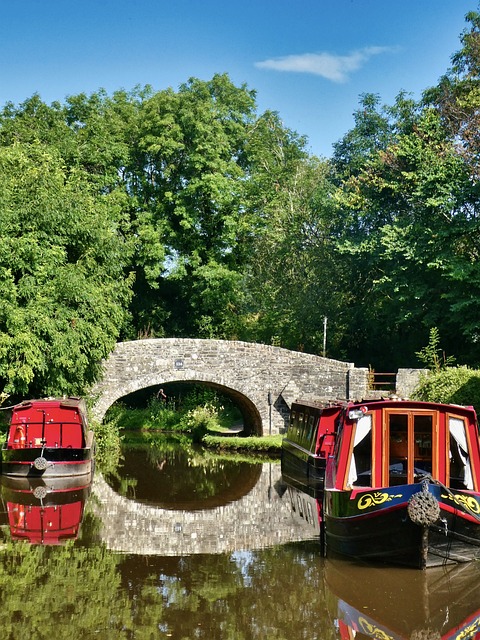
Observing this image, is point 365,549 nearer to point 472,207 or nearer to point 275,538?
point 275,538

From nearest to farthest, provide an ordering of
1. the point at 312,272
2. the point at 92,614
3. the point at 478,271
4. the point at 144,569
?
the point at 92,614, the point at 144,569, the point at 478,271, the point at 312,272

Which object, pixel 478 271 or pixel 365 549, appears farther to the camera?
pixel 478 271

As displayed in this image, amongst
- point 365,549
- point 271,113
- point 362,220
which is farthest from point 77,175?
point 365,549

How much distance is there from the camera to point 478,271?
2284cm

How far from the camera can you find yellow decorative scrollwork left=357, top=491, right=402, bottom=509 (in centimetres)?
937

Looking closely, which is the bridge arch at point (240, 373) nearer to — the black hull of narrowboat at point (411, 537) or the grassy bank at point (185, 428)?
the grassy bank at point (185, 428)

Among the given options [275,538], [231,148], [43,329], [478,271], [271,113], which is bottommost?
[275,538]

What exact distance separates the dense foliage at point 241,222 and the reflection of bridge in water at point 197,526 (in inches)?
215

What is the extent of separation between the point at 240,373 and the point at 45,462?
8477mm

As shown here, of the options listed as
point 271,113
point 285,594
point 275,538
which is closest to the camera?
point 285,594

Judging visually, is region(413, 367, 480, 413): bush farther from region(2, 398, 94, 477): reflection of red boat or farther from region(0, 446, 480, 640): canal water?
region(2, 398, 94, 477): reflection of red boat

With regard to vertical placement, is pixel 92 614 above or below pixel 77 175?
below

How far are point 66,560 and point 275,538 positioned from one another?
301 cm

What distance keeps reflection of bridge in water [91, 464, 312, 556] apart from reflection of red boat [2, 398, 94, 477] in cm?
113
